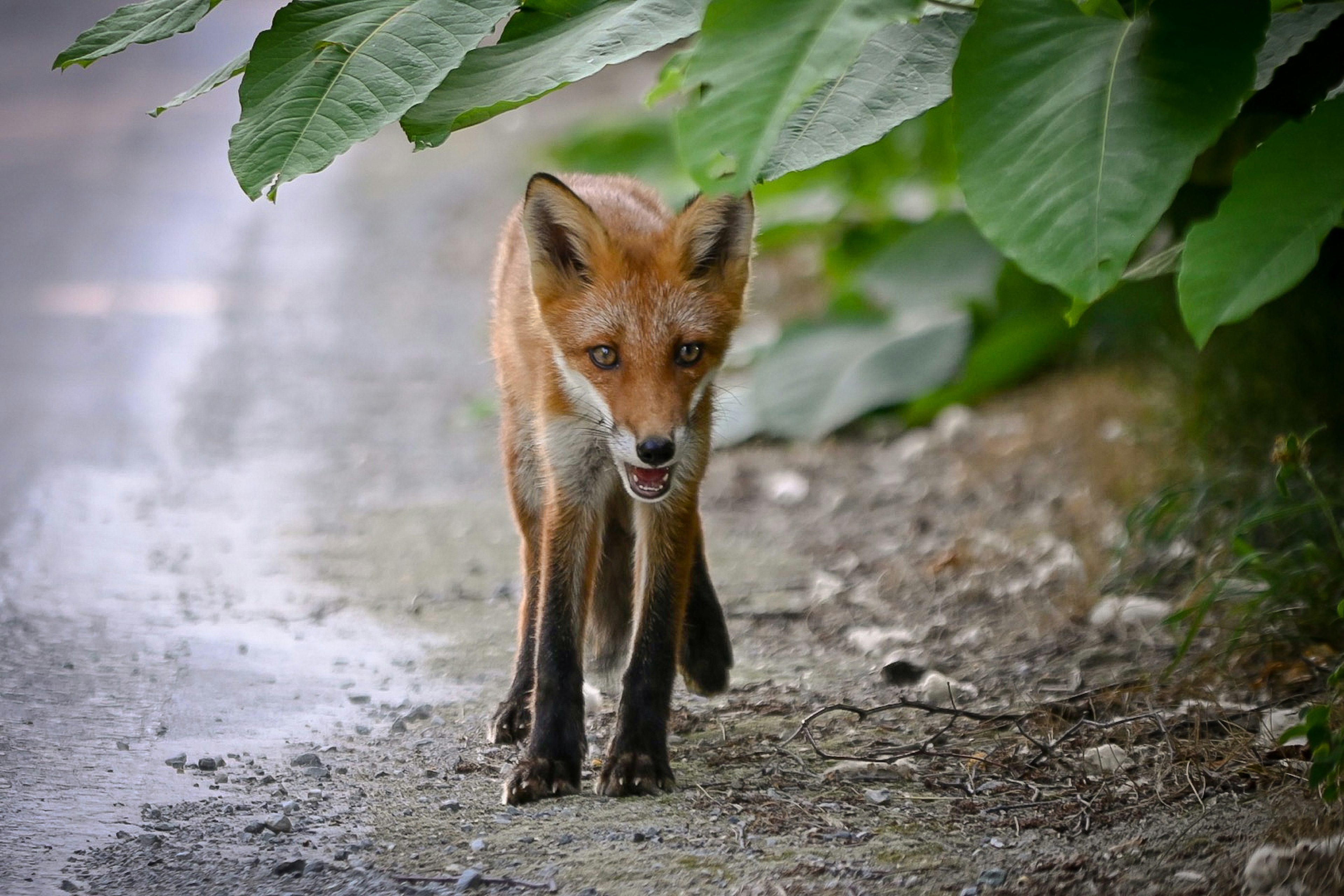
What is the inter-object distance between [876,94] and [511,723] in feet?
6.20

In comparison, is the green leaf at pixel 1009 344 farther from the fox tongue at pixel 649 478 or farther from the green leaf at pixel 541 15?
the green leaf at pixel 541 15

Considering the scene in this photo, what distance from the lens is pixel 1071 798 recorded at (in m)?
3.06

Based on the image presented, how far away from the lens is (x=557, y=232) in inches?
138

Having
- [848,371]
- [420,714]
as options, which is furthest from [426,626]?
[848,371]

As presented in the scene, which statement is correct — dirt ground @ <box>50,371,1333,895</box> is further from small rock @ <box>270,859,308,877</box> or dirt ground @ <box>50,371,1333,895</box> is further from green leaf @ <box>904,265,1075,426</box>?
green leaf @ <box>904,265,1075,426</box>

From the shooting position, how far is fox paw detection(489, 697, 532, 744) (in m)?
3.64

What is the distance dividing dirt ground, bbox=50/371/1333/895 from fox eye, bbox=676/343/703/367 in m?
0.99

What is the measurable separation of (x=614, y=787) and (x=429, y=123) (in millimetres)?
1572

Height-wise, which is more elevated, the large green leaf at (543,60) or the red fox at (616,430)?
the large green leaf at (543,60)

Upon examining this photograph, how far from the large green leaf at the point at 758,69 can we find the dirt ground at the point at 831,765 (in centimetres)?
139

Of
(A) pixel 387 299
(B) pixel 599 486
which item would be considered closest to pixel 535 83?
(B) pixel 599 486

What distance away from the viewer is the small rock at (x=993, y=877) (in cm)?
263

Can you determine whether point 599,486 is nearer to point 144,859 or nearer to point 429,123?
point 429,123

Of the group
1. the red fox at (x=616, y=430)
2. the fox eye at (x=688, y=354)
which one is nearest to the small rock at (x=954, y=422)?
the red fox at (x=616, y=430)
